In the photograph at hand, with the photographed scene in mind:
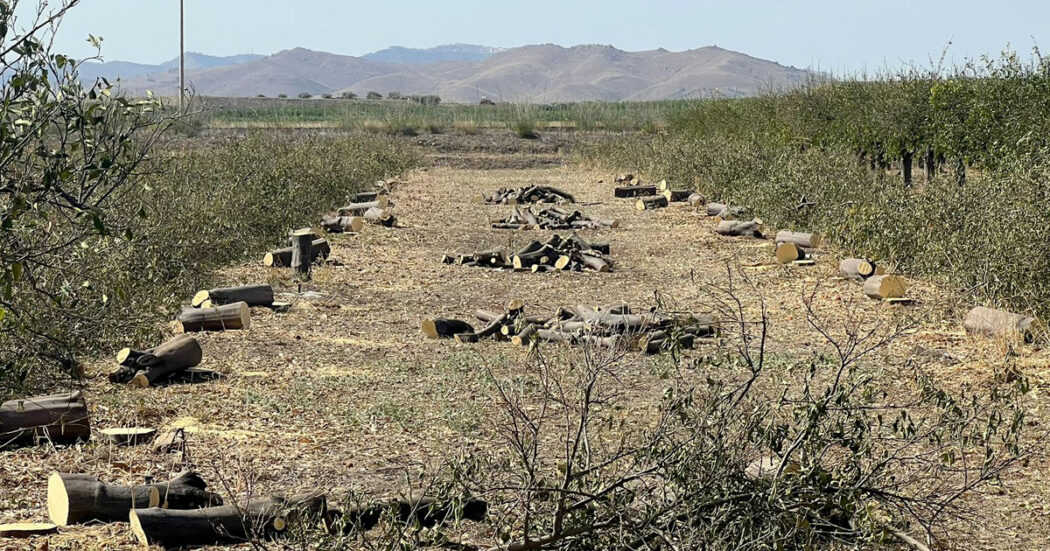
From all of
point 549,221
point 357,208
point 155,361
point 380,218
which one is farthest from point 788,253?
point 155,361

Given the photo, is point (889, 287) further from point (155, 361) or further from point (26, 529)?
point (26, 529)

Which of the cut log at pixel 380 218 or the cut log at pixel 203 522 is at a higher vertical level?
the cut log at pixel 203 522

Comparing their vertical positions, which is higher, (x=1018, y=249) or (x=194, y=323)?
(x=1018, y=249)

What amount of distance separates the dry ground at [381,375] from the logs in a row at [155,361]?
0.45 ft

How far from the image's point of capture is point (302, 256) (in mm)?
12320

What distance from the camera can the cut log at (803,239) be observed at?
1416 cm

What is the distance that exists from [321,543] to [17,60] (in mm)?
2031

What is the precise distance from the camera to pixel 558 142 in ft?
148

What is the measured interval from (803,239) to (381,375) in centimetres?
766

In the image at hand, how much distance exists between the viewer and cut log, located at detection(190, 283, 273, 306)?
32.9 feet

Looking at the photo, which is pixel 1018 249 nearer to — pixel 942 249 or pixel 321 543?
pixel 942 249

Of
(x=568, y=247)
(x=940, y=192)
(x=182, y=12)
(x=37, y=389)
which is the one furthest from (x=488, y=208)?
(x=182, y=12)

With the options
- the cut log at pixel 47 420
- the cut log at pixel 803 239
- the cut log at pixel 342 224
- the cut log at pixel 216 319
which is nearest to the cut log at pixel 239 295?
the cut log at pixel 216 319

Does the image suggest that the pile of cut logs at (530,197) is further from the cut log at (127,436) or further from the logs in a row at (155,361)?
the cut log at (127,436)
